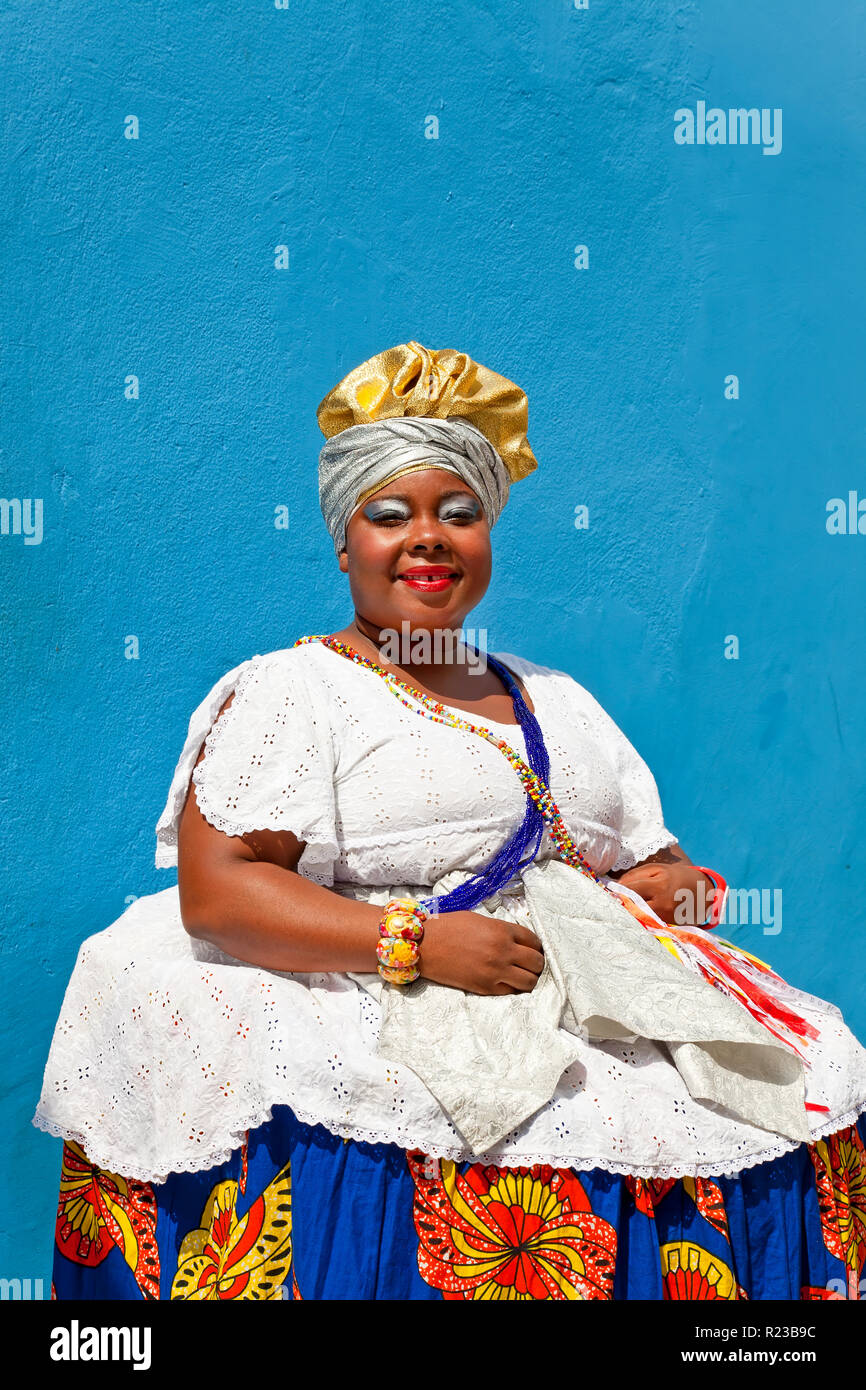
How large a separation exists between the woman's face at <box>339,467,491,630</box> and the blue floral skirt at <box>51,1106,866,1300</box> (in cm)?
95

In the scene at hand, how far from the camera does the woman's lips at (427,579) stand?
8.27 feet

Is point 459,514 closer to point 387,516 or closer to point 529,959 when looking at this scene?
point 387,516

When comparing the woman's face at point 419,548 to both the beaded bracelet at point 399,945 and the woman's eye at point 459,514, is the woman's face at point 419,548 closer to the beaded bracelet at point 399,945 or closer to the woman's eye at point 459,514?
the woman's eye at point 459,514

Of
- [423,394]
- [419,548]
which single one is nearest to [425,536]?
[419,548]

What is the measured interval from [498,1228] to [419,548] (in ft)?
3.90

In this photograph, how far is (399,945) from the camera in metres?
2.13

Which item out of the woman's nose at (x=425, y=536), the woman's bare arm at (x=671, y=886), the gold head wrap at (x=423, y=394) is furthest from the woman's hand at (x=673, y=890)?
the gold head wrap at (x=423, y=394)

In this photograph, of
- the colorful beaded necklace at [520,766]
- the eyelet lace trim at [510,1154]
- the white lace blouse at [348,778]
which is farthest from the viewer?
the colorful beaded necklace at [520,766]

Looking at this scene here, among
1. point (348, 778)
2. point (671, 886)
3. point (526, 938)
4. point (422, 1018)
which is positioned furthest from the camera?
point (671, 886)

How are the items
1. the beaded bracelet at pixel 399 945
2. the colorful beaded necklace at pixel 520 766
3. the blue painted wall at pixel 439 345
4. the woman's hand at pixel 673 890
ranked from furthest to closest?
the blue painted wall at pixel 439 345 < the woman's hand at pixel 673 890 < the colorful beaded necklace at pixel 520 766 < the beaded bracelet at pixel 399 945

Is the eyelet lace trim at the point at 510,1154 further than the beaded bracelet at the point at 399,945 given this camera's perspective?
No

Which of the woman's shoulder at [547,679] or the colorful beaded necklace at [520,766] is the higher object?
the woman's shoulder at [547,679]

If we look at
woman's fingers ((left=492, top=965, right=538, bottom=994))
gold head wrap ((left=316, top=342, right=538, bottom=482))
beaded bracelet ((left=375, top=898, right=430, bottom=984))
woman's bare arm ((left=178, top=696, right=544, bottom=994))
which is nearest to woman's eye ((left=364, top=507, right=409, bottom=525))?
gold head wrap ((left=316, top=342, right=538, bottom=482))

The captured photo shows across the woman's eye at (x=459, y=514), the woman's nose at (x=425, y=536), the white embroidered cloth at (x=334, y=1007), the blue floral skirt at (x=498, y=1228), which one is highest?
the woman's eye at (x=459, y=514)
